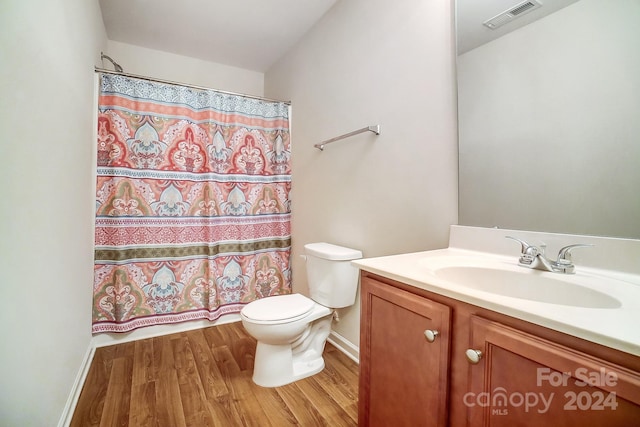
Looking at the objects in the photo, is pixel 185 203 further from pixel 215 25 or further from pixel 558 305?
pixel 558 305

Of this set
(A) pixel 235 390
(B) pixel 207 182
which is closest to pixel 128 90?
(B) pixel 207 182

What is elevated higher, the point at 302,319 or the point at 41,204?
the point at 41,204

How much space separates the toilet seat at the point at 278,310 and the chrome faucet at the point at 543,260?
1.05 m

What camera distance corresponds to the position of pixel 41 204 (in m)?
Answer: 1.01

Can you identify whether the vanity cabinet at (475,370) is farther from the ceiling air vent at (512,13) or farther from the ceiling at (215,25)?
the ceiling at (215,25)

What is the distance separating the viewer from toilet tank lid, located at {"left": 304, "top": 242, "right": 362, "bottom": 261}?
1.65 m

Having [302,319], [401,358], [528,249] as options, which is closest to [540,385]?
[401,358]

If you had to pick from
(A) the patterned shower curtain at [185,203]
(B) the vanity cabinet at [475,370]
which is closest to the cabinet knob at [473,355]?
(B) the vanity cabinet at [475,370]

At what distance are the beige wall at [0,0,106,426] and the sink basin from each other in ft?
4.27

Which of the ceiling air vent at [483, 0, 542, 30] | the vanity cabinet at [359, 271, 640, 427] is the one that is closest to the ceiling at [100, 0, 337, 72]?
the ceiling air vent at [483, 0, 542, 30]

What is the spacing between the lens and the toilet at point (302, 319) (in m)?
1.48

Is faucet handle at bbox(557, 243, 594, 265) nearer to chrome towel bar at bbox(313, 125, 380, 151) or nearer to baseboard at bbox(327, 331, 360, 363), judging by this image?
chrome towel bar at bbox(313, 125, 380, 151)

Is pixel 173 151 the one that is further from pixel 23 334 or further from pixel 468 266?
pixel 468 266

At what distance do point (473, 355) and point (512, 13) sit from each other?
121 cm
